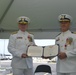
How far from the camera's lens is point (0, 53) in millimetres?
4414

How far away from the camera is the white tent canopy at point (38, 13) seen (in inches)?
159

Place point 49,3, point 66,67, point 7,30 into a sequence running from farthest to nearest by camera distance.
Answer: point 7,30 < point 49,3 < point 66,67

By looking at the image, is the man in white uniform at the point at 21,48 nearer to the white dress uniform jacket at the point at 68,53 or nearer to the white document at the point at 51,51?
the white document at the point at 51,51

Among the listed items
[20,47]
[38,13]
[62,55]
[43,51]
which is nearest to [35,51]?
[43,51]

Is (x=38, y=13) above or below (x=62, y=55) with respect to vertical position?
above

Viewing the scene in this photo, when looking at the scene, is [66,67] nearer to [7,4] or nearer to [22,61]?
[22,61]

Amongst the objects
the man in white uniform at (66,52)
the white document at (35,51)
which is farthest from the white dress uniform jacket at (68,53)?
the white document at (35,51)

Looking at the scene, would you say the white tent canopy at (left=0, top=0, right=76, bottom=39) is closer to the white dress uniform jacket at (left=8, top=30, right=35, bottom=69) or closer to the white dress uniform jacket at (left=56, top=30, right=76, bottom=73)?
the white dress uniform jacket at (left=8, top=30, right=35, bottom=69)

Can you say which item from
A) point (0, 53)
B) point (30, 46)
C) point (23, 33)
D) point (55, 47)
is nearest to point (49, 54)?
point (55, 47)

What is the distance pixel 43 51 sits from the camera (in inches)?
113

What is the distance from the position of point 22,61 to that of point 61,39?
0.61 meters

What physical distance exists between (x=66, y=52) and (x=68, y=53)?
3 cm

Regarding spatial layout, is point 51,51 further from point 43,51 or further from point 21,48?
point 21,48

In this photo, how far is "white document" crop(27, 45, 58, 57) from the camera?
2783 mm
